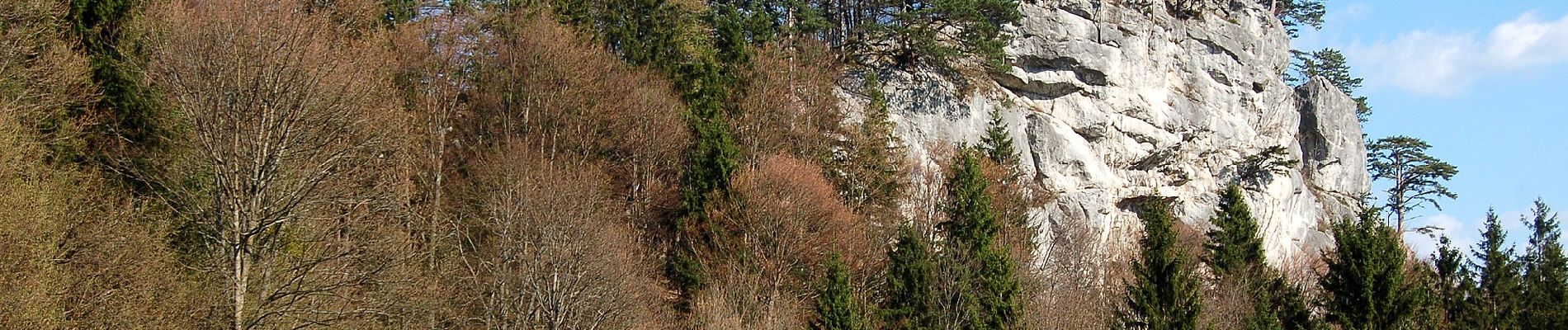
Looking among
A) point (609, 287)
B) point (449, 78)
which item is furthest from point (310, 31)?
point (449, 78)

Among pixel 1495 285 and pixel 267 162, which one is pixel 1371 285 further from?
pixel 267 162

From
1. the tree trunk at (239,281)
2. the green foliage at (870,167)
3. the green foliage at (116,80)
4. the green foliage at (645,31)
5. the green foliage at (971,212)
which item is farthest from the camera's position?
the green foliage at (645,31)

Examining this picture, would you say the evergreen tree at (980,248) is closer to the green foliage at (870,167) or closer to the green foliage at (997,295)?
the green foliage at (997,295)

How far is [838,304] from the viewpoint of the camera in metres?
29.0

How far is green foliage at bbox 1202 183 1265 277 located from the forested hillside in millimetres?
74

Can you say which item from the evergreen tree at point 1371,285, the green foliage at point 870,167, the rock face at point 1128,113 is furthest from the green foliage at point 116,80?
the evergreen tree at point 1371,285

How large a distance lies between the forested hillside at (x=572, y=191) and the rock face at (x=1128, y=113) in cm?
79

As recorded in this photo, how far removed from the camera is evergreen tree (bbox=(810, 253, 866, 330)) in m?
28.8

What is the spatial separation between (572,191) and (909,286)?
848 centimetres

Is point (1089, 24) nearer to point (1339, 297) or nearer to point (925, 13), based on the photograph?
point (925, 13)

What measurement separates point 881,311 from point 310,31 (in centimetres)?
1492

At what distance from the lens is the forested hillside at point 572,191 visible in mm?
18219

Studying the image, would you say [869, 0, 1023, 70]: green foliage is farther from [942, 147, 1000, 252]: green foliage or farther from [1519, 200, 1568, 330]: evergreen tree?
[1519, 200, 1568, 330]: evergreen tree

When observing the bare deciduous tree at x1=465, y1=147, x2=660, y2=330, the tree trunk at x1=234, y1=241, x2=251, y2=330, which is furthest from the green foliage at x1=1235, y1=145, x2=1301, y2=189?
the tree trunk at x1=234, y1=241, x2=251, y2=330
